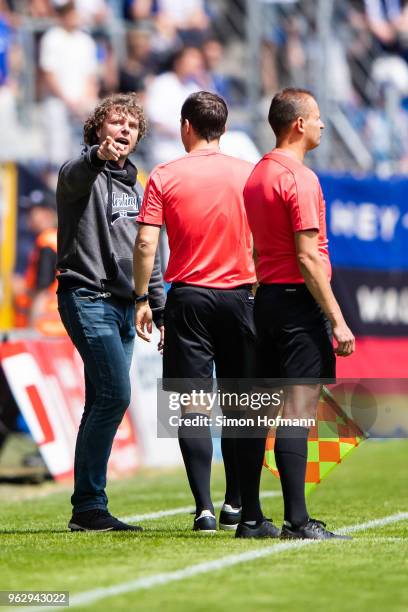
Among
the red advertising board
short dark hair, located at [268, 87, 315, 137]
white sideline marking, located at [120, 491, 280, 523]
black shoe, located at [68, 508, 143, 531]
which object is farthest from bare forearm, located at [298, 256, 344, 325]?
the red advertising board

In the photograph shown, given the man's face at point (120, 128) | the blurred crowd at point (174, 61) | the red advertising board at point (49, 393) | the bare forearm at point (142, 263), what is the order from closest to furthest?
the bare forearm at point (142, 263) < the man's face at point (120, 128) < the red advertising board at point (49, 393) < the blurred crowd at point (174, 61)

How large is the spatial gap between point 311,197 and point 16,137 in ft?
30.0

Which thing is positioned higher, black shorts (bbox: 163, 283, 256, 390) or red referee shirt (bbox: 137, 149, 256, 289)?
red referee shirt (bbox: 137, 149, 256, 289)

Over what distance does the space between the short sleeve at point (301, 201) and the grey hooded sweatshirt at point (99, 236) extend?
1.08 meters

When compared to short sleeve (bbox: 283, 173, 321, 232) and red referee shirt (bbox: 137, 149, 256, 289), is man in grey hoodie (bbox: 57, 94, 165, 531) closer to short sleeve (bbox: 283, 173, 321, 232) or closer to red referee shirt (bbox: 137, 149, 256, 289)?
red referee shirt (bbox: 137, 149, 256, 289)

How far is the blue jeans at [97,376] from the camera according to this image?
267 inches

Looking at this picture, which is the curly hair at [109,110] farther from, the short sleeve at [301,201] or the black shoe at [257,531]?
the black shoe at [257,531]

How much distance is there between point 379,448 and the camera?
42.6 ft

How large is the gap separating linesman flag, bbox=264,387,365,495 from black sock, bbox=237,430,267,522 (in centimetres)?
51

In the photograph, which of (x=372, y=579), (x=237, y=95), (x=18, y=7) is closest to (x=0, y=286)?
(x=18, y=7)

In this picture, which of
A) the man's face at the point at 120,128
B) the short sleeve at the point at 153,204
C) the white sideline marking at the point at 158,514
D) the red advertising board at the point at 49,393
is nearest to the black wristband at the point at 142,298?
the short sleeve at the point at 153,204

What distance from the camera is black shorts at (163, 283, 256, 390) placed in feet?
21.1

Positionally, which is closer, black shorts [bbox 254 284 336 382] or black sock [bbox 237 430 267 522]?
black shorts [bbox 254 284 336 382]

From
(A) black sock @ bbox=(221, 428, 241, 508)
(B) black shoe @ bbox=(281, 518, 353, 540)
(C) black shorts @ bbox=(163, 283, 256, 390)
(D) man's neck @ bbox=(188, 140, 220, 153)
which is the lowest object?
(B) black shoe @ bbox=(281, 518, 353, 540)
